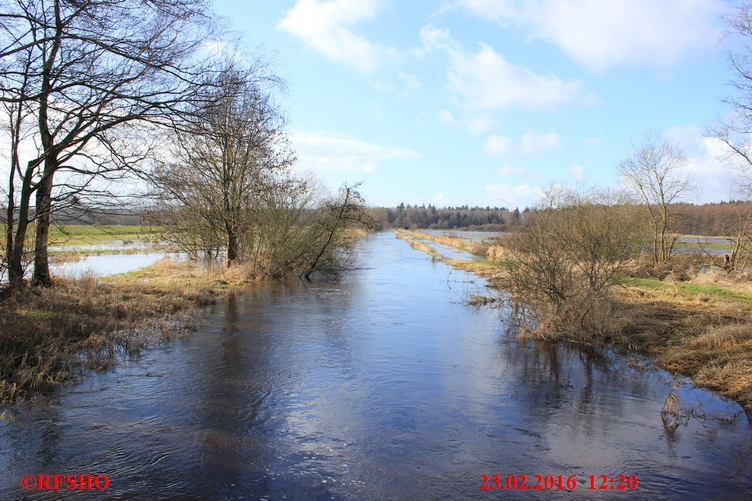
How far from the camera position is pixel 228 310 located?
14727 mm

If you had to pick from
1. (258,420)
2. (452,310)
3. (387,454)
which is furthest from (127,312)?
(452,310)

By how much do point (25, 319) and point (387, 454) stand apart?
25.7ft

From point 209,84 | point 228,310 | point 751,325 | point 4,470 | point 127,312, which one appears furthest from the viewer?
point 228,310

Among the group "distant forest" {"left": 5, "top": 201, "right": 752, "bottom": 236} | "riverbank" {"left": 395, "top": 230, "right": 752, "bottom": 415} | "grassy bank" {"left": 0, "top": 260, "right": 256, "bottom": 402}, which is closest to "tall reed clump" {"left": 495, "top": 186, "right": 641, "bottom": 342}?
"riverbank" {"left": 395, "top": 230, "right": 752, "bottom": 415}

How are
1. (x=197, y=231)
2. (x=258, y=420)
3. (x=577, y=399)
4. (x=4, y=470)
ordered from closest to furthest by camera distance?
(x=4, y=470) < (x=258, y=420) < (x=577, y=399) < (x=197, y=231)

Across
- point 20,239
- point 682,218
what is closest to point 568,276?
point 20,239

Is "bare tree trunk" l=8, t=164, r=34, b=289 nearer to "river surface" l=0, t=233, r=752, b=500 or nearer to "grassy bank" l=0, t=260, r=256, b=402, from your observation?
"grassy bank" l=0, t=260, r=256, b=402

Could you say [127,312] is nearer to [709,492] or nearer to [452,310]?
[452,310]

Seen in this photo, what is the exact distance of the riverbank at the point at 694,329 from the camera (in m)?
8.69

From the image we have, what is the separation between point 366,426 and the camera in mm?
6617
